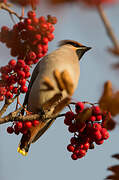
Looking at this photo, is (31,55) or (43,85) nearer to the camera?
(31,55)

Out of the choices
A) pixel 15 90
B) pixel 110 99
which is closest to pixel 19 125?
pixel 15 90

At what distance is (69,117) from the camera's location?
2225 millimetres

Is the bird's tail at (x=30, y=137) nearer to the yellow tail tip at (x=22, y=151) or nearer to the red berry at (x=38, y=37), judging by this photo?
the yellow tail tip at (x=22, y=151)

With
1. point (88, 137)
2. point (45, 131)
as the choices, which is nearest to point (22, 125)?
point (88, 137)

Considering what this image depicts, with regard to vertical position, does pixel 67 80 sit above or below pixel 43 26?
below

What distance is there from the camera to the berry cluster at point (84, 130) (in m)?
2.09

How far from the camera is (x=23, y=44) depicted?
2270 millimetres

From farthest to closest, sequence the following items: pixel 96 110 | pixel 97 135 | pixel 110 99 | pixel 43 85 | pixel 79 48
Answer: pixel 79 48
pixel 43 85
pixel 97 135
pixel 96 110
pixel 110 99

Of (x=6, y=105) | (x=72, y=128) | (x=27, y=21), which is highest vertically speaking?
(x=27, y=21)

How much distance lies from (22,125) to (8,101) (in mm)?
252

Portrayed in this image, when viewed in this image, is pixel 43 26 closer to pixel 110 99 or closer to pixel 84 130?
pixel 84 130

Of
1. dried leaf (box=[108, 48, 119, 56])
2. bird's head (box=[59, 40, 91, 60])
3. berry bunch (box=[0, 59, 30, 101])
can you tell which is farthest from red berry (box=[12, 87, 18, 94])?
dried leaf (box=[108, 48, 119, 56])

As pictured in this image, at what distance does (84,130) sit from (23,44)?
84 centimetres

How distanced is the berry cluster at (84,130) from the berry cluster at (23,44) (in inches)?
21.3
